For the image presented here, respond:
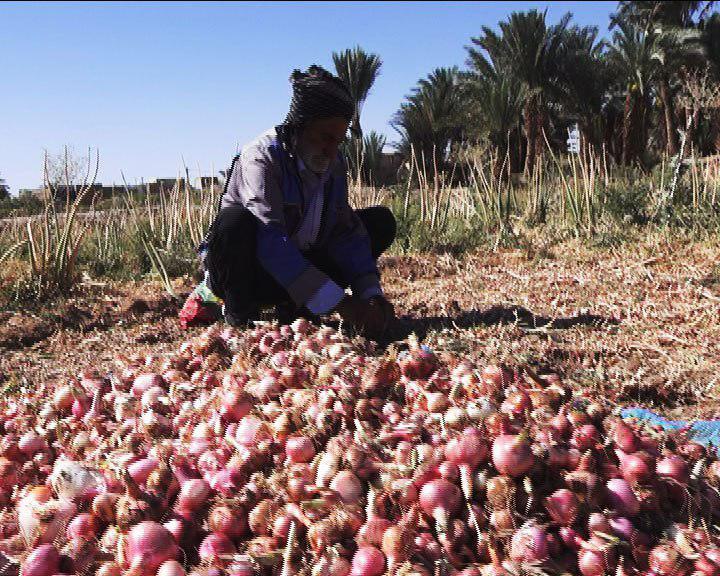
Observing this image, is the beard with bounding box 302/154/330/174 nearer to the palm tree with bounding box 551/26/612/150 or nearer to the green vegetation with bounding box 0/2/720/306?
the green vegetation with bounding box 0/2/720/306

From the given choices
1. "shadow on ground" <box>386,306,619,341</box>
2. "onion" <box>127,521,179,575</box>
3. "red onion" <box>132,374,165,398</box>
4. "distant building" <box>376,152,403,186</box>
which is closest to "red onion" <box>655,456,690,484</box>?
"onion" <box>127,521,179,575</box>

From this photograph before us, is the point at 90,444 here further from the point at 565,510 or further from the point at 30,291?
the point at 30,291

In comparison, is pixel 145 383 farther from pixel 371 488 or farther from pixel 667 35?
pixel 667 35

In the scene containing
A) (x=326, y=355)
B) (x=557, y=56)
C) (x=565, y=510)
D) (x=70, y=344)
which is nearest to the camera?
(x=565, y=510)

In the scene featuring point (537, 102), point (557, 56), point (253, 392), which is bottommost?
→ point (253, 392)

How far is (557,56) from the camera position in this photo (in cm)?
2003

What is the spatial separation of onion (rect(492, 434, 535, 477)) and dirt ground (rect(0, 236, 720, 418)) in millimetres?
887

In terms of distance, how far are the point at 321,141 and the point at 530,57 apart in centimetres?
1882

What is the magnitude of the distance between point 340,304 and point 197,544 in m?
1.51

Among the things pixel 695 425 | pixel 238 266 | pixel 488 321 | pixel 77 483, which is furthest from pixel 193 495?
pixel 488 321

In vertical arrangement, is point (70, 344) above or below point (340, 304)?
below

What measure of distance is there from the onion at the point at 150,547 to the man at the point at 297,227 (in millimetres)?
1479

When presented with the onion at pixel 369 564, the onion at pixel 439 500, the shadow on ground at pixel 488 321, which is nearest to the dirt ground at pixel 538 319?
the shadow on ground at pixel 488 321

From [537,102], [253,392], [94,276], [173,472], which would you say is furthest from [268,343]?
[537,102]
